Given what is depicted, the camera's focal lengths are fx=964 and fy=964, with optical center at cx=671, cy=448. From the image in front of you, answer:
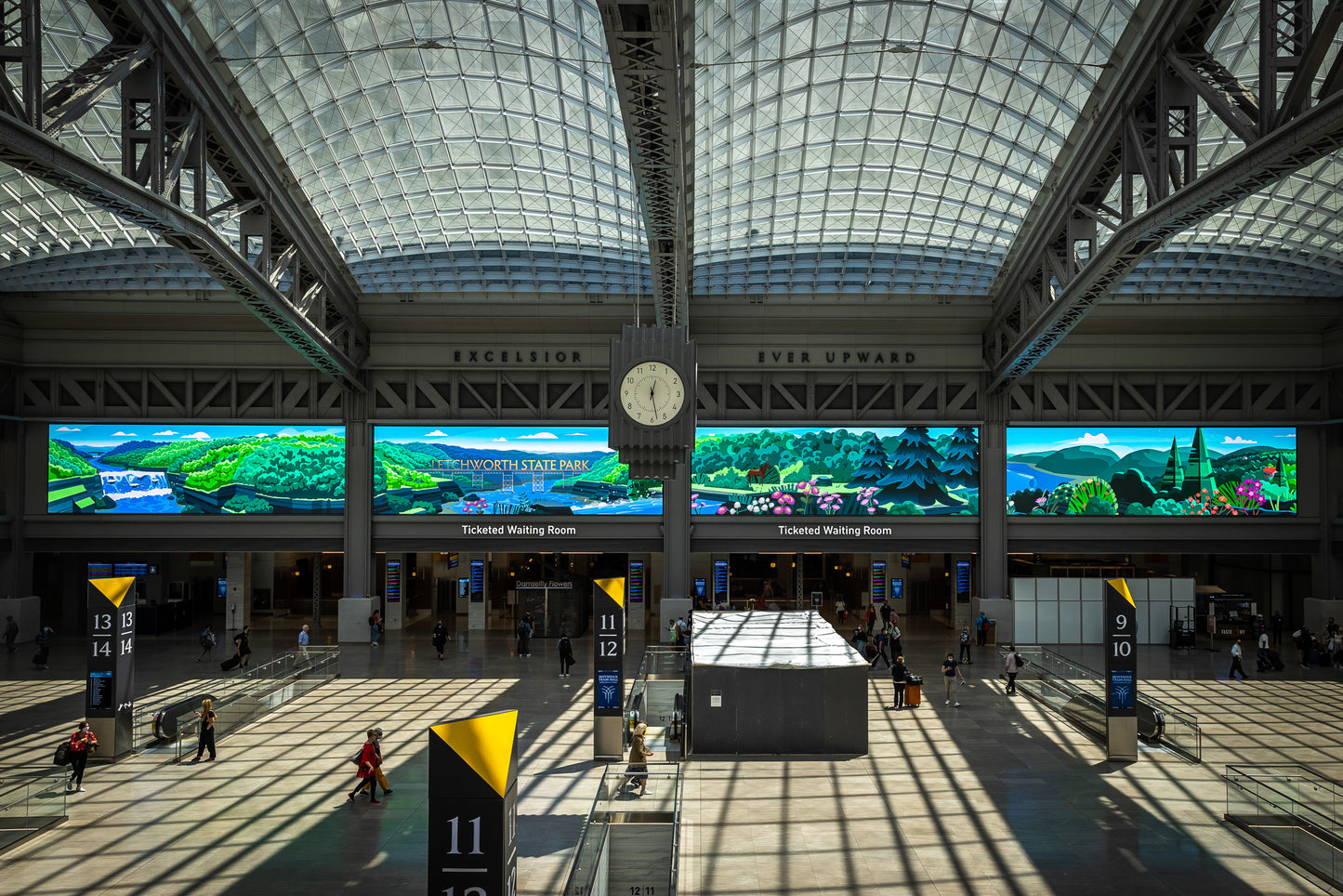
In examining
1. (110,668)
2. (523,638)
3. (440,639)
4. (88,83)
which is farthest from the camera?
(523,638)

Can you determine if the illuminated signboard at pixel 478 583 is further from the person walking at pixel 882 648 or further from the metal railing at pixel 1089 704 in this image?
the metal railing at pixel 1089 704

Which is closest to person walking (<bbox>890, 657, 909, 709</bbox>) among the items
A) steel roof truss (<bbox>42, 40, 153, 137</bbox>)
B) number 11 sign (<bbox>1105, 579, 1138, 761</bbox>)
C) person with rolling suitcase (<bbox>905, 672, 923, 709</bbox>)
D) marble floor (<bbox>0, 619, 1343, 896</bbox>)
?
person with rolling suitcase (<bbox>905, 672, 923, 709</bbox>)

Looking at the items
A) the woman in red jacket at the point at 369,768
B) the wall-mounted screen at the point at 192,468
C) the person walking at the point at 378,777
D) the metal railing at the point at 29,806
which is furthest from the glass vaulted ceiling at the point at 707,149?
the metal railing at the point at 29,806

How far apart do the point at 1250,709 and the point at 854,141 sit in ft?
68.6

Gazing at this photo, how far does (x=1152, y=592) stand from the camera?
129 ft

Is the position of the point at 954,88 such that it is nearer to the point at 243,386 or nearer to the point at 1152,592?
the point at 1152,592

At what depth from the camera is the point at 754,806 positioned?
60.2 feet

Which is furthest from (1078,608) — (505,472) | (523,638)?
(505,472)

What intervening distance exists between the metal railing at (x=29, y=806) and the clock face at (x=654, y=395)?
47.5 ft

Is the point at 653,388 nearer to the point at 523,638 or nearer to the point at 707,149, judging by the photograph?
the point at 707,149

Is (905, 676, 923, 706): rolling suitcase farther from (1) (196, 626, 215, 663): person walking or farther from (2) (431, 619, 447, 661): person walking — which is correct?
(1) (196, 626, 215, 663): person walking

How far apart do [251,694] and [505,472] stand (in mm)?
17328

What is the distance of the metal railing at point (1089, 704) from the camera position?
72.9 feet

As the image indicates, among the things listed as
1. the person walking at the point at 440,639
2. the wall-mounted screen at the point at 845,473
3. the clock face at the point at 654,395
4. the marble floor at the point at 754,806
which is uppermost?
the clock face at the point at 654,395
